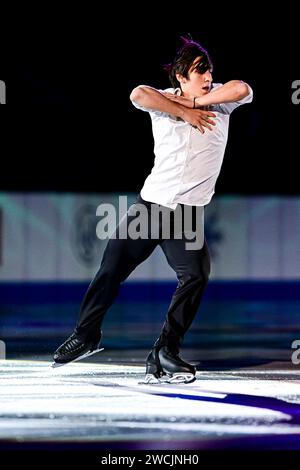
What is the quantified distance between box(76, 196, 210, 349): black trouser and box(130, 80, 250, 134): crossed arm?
54 cm

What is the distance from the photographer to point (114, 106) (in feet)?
64.7

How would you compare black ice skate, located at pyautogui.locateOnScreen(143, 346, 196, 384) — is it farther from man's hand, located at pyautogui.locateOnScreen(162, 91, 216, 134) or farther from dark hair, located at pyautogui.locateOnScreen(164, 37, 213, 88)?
dark hair, located at pyautogui.locateOnScreen(164, 37, 213, 88)

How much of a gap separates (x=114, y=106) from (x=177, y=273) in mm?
13803

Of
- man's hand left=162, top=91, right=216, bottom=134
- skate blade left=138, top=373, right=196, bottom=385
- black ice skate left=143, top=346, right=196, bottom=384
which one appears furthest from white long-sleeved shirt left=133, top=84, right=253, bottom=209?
skate blade left=138, top=373, right=196, bottom=385

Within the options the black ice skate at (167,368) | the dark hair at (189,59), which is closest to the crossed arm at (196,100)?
the dark hair at (189,59)

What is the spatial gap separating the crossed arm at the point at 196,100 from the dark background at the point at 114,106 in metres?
11.4

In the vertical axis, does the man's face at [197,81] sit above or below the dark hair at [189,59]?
Answer: below

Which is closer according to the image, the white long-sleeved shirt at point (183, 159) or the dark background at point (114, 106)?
the white long-sleeved shirt at point (183, 159)

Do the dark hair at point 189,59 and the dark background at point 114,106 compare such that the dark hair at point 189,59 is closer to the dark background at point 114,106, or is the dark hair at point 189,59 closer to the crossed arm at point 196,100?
the crossed arm at point 196,100

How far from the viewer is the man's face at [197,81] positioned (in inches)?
240

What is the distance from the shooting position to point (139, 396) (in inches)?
220

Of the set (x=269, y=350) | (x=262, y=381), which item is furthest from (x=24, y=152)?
(x=262, y=381)
